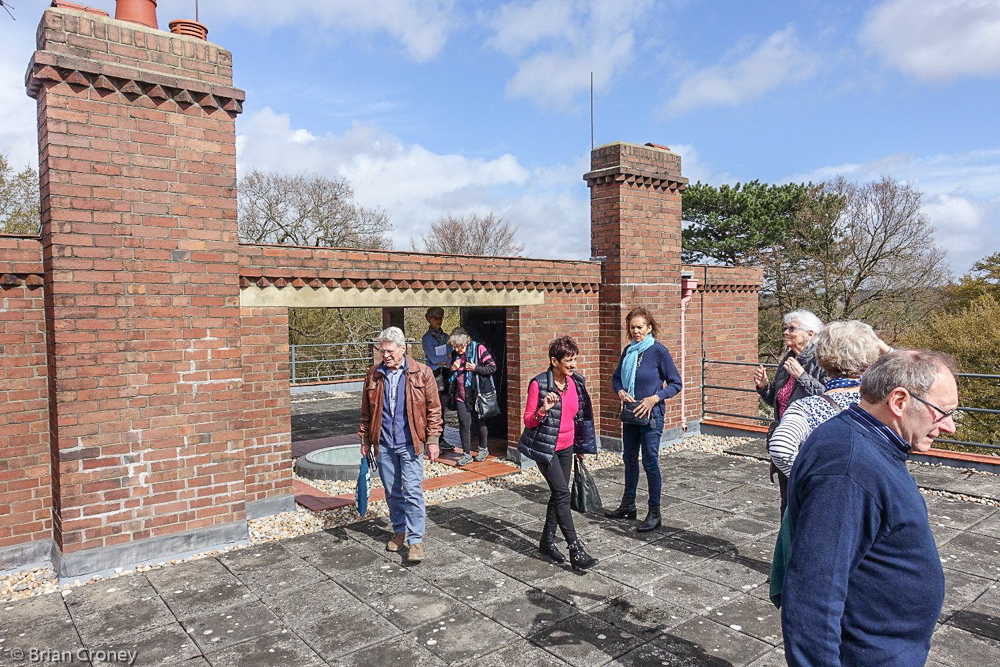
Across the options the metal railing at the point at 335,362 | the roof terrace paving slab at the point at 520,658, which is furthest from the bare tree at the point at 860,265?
the roof terrace paving slab at the point at 520,658

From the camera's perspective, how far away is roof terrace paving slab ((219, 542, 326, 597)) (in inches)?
177

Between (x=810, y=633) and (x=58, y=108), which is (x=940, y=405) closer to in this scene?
(x=810, y=633)

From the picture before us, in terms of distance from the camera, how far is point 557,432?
4664 mm

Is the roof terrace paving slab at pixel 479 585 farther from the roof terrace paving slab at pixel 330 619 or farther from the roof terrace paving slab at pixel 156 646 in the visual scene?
the roof terrace paving slab at pixel 156 646

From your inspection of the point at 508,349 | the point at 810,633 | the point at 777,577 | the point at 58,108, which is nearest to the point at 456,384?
the point at 508,349

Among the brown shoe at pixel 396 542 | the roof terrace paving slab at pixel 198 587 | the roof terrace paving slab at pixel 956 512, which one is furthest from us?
the roof terrace paving slab at pixel 956 512

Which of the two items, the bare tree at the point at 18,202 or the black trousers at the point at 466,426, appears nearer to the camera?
the black trousers at the point at 466,426

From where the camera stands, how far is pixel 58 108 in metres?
4.55

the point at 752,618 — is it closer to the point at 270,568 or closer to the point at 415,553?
the point at 415,553

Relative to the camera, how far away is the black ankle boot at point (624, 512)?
5.79 metres

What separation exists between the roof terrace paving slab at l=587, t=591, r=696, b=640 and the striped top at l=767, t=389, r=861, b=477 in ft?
4.55

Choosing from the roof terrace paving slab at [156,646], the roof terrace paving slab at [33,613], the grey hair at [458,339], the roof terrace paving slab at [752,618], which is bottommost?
the roof terrace paving slab at [33,613]

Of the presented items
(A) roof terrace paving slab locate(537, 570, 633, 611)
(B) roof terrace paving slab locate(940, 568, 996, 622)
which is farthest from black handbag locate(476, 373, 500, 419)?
(B) roof terrace paving slab locate(940, 568, 996, 622)

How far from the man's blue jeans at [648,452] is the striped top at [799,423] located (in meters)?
2.38
